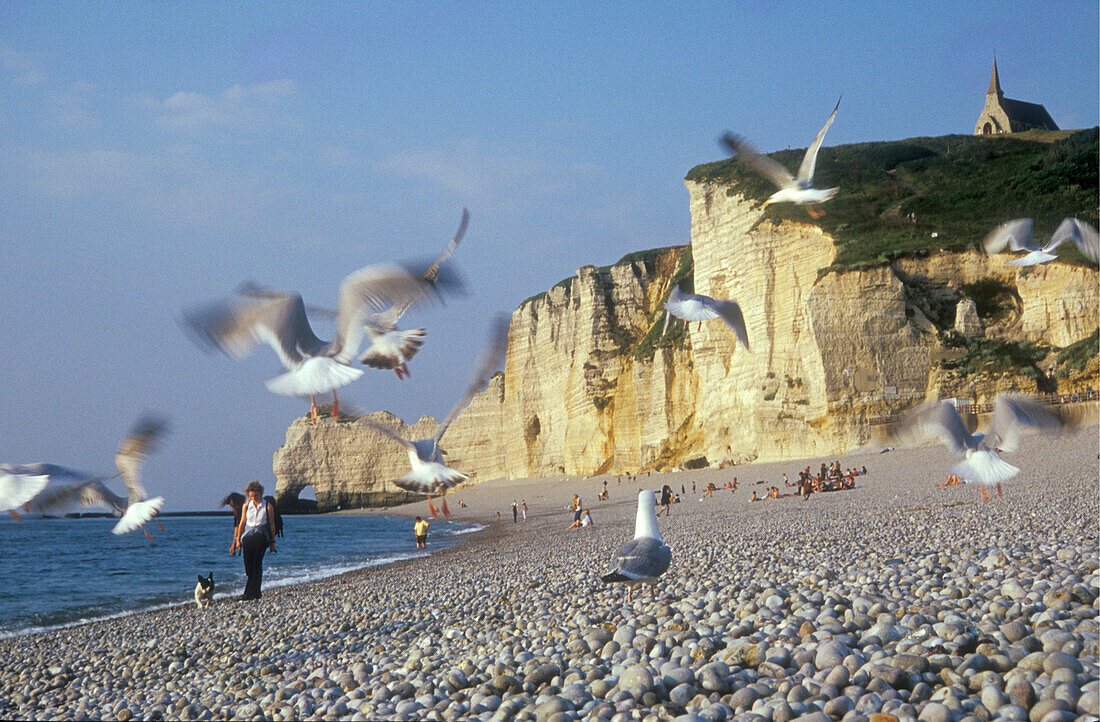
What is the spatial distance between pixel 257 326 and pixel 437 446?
2.53 m

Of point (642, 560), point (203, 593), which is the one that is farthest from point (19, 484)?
point (203, 593)

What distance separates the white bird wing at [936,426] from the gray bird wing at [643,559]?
1.99 metres

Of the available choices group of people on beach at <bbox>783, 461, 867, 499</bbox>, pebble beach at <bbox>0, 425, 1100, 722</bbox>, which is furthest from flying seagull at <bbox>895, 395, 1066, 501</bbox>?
group of people on beach at <bbox>783, 461, 867, 499</bbox>

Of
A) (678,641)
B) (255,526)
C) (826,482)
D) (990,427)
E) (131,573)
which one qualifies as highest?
(990,427)

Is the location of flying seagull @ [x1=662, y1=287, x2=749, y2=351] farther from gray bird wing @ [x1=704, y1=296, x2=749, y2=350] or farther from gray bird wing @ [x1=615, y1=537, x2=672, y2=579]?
gray bird wing @ [x1=615, y1=537, x2=672, y2=579]

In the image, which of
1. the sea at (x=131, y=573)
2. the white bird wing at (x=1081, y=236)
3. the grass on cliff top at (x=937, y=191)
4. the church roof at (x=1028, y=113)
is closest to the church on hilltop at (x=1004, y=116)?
the church roof at (x=1028, y=113)

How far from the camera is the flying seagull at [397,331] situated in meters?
5.44

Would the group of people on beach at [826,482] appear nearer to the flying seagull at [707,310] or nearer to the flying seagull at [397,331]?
the flying seagull at [707,310]

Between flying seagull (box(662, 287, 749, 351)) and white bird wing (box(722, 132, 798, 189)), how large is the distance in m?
1.26

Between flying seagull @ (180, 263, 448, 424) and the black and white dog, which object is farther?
the black and white dog

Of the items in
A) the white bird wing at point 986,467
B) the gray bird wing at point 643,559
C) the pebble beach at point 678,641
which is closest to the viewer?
the pebble beach at point 678,641

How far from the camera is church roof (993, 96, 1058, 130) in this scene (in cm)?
7062

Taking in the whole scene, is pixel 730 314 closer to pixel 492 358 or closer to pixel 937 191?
pixel 492 358

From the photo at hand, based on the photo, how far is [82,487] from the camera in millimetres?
6965
